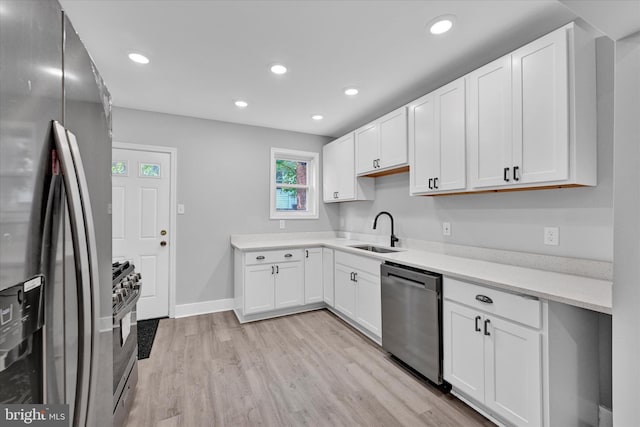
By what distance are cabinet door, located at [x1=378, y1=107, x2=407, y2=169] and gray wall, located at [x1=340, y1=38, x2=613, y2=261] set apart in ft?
1.18

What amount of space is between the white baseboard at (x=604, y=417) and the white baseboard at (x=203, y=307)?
11.5 feet

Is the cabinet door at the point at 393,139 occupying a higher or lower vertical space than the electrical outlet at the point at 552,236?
higher

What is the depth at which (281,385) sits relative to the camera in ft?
6.90

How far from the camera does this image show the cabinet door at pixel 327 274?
346 centimetres

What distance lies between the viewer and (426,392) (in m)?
2.00

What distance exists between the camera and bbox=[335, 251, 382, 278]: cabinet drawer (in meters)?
2.67

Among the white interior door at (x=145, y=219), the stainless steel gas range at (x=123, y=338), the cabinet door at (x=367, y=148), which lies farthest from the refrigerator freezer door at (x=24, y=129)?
the white interior door at (x=145, y=219)

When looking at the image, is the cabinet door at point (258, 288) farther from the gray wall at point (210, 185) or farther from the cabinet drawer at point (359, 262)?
the cabinet drawer at point (359, 262)

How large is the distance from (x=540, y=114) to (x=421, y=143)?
972 mm

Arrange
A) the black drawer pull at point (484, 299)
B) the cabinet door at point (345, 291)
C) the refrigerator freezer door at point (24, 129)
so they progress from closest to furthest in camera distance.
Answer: the refrigerator freezer door at point (24, 129) < the black drawer pull at point (484, 299) < the cabinet door at point (345, 291)

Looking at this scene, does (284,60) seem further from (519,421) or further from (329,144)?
(519,421)

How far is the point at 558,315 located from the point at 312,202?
3343 millimetres

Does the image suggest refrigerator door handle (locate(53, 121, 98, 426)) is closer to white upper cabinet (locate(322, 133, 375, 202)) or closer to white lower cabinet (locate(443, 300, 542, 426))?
white lower cabinet (locate(443, 300, 542, 426))

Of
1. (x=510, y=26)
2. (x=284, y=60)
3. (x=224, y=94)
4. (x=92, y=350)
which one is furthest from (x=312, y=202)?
(x=92, y=350)
